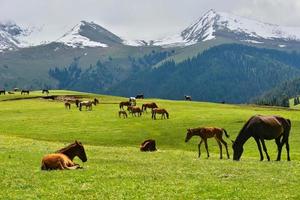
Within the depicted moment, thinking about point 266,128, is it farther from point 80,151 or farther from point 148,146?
point 148,146

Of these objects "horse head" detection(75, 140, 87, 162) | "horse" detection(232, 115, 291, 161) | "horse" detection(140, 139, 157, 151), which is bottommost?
"horse" detection(140, 139, 157, 151)

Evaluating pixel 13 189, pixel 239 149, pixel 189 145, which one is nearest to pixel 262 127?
pixel 239 149

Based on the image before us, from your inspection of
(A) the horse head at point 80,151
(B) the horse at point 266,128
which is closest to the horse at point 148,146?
(B) the horse at point 266,128

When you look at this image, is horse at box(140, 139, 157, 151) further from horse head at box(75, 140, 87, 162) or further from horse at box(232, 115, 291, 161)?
horse head at box(75, 140, 87, 162)

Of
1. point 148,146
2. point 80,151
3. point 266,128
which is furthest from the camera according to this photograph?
point 148,146

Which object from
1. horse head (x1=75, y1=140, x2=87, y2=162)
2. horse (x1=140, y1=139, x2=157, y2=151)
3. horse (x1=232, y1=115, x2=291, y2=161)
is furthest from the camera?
horse (x1=140, y1=139, x2=157, y2=151)

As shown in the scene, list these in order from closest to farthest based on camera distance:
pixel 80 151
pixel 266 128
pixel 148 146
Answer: pixel 80 151
pixel 266 128
pixel 148 146

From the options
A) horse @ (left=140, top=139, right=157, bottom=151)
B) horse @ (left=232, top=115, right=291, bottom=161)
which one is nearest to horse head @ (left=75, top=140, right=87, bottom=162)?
horse @ (left=232, top=115, right=291, bottom=161)

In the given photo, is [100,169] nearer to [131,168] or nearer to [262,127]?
[131,168]

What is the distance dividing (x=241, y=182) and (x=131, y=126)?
1996 inches

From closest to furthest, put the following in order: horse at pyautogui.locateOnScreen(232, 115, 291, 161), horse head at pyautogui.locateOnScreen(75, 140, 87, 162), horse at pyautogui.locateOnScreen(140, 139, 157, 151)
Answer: horse head at pyautogui.locateOnScreen(75, 140, 87, 162)
horse at pyautogui.locateOnScreen(232, 115, 291, 161)
horse at pyautogui.locateOnScreen(140, 139, 157, 151)

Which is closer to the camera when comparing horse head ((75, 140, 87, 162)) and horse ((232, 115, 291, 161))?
horse head ((75, 140, 87, 162))

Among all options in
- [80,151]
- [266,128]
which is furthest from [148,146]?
[80,151]

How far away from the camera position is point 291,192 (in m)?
22.9
